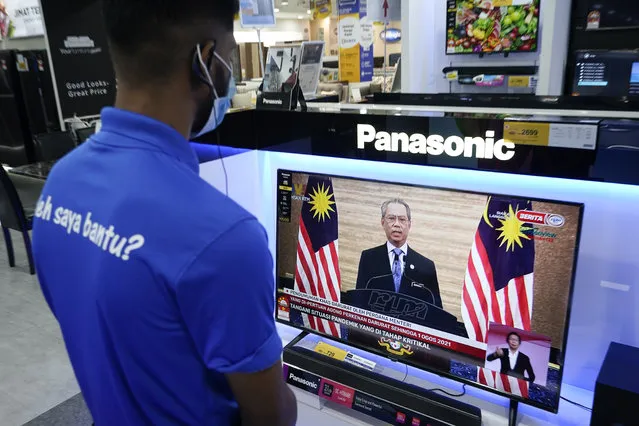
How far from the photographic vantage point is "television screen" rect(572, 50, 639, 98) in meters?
4.05

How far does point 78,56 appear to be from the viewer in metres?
5.74

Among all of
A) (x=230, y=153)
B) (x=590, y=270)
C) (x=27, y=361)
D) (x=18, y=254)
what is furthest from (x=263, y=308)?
(x=18, y=254)

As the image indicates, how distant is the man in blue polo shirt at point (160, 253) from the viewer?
74cm

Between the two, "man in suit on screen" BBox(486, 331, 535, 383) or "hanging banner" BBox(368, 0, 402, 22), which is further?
"hanging banner" BBox(368, 0, 402, 22)

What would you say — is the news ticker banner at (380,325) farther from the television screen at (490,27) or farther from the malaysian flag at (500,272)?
the television screen at (490,27)

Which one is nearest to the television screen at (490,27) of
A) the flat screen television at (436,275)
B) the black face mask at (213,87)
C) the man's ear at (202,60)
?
the flat screen television at (436,275)

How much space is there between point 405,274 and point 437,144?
415 millimetres

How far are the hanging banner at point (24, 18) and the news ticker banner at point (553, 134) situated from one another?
5.95m

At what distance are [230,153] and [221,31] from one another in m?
1.15

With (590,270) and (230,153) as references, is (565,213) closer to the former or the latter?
(590,270)

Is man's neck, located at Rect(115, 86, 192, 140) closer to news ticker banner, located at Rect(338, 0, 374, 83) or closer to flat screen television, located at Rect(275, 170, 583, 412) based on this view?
flat screen television, located at Rect(275, 170, 583, 412)

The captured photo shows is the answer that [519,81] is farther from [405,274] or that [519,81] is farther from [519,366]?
[519,366]

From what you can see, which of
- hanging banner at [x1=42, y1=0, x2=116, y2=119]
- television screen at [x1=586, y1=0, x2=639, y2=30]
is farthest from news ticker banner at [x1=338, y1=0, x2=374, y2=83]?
hanging banner at [x1=42, y1=0, x2=116, y2=119]

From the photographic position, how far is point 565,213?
4.28 feet
